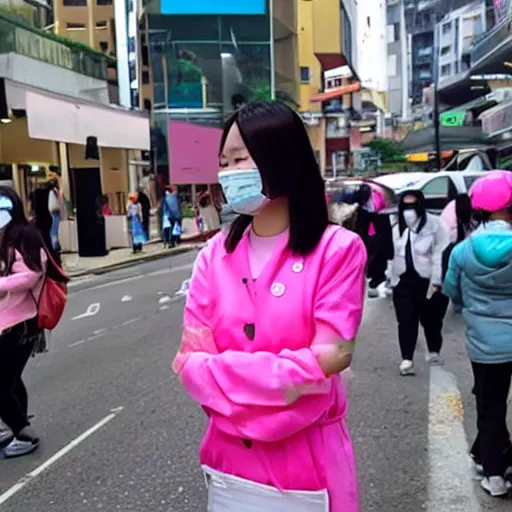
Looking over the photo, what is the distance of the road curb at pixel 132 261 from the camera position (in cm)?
1759

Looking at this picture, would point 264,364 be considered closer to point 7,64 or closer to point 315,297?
point 315,297

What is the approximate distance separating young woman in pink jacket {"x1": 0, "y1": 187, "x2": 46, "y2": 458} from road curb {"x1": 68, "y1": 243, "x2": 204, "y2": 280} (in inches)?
454

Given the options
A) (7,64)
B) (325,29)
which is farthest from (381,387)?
(325,29)

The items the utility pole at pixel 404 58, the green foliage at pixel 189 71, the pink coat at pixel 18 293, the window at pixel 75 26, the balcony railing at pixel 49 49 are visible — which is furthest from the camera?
the utility pole at pixel 404 58

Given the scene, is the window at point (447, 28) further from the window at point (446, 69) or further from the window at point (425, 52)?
the window at point (425, 52)

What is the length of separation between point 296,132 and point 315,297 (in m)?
0.46

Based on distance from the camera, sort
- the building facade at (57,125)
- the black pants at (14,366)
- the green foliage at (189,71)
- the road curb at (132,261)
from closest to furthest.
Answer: the black pants at (14,366) < the building facade at (57,125) < the road curb at (132,261) < the green foliage at (189,71)

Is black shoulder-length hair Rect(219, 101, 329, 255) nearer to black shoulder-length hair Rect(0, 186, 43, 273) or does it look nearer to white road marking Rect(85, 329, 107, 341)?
black shoulder-length hair Rect(0, 186, 43, 273)

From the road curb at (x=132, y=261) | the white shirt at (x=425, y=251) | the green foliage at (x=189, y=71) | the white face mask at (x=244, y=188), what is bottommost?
the road curb at (x=132, y=261)

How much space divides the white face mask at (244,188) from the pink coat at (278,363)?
5.2 inches

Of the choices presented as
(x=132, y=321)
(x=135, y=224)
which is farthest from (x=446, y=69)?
(x=132, y=321)

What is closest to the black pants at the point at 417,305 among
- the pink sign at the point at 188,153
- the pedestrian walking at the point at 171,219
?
the pedestrian walking at the point at 171,219

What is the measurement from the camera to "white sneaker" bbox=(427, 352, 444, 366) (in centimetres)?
751

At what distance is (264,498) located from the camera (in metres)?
2.14
